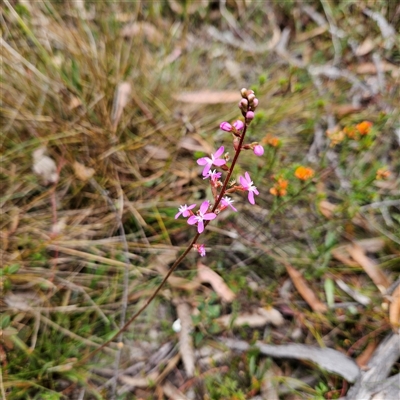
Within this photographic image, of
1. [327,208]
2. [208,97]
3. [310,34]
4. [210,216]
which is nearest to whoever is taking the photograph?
[210,216]

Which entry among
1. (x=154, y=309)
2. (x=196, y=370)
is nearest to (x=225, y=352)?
(x=196, y=370)

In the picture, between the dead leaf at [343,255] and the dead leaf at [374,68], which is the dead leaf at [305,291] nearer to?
the dead leaf at [343,255]

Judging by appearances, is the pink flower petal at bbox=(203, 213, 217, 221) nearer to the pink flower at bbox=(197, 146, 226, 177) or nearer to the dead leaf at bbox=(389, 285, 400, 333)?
the pink flower at bbox=(197, 146, 226, 177)

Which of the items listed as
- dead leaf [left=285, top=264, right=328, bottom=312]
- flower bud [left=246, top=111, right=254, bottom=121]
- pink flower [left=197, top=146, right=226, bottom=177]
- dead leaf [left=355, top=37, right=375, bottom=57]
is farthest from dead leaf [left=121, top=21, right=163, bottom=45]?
flower bud [left=246, top=111, right=254, bottom=121]

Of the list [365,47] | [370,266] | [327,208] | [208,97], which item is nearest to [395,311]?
[370,266]

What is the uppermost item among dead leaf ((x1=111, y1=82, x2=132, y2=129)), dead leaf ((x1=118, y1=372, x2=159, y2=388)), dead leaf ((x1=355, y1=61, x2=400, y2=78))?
dead leaf ((x1=355, y1=61, x2=400, y2=78))

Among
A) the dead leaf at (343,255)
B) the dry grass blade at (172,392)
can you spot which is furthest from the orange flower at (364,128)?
the dry grass blade at (172,392)

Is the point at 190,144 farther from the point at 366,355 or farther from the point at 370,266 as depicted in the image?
the point at 366,355
